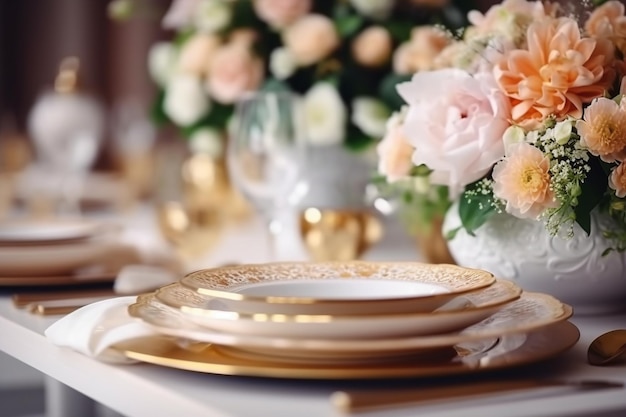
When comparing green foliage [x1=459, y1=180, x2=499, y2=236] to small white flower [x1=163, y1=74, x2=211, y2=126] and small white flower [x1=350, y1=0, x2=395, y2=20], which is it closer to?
small white flower [x1=350, y1=0, x2=395, y2=20]

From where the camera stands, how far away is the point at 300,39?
152cm

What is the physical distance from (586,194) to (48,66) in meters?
→ 4.10

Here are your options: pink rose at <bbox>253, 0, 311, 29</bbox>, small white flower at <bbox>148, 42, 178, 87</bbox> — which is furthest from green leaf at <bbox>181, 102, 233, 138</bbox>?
pink rose at <bbox>253, 0, 311, 29</bbox>

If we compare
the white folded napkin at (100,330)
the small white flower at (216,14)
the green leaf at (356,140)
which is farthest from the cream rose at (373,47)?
the white folded napkin at (100,330)

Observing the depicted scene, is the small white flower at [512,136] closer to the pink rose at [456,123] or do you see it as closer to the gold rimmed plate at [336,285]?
the pink rose at [456,123]

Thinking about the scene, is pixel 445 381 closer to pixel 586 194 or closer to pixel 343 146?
pixel 586 194

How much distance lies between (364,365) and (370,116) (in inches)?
34.0

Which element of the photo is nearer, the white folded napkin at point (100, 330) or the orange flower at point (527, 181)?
the white folded napkin at point (100, 330)

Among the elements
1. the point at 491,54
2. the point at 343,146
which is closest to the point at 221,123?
the point at 343,146

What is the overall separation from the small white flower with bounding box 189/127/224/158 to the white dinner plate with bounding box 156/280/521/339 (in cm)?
108

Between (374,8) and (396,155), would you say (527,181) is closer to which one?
(396,155)

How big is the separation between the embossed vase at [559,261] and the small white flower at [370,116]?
0.52 metres

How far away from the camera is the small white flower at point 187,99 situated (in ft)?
5.50

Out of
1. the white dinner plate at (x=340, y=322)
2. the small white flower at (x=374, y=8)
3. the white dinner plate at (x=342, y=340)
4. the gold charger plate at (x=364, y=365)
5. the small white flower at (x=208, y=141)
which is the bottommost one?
the gold charger plate at (x=364, y=365)
